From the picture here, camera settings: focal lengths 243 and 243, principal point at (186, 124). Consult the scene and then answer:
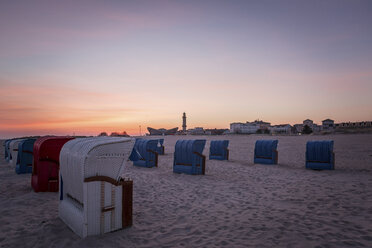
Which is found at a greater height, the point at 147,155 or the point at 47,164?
the point at 47,164

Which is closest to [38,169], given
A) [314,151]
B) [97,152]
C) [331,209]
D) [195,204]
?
[97,152]

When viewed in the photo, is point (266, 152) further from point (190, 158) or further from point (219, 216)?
point (219, 216)

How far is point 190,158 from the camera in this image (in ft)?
37.9

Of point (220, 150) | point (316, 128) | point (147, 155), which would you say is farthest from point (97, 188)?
point (316, 128)

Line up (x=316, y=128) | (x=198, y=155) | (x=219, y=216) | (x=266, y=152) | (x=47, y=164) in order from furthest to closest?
(x=316, y=128)
(x=266, y=152)
(x=198, y=155)
(x=47, y=164)
(x=219, y=216)

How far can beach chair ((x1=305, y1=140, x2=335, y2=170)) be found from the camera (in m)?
12.6

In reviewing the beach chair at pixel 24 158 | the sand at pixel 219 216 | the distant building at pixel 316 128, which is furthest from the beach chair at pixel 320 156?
the distant building at pixel 316 128

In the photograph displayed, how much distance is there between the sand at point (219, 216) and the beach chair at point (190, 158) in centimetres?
171

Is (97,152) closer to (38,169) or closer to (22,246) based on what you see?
(22,246)

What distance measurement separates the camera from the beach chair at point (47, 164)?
770 cm

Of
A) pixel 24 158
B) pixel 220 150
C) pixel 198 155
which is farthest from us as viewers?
pixel 220 150

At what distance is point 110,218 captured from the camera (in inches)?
188

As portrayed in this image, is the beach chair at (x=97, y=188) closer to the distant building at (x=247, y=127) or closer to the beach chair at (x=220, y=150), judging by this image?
the beach chair at (x=220, y=150)

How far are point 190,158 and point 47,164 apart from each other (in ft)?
19.6
